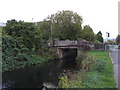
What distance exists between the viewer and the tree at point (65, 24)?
37.6 meters

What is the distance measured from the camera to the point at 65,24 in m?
37.8

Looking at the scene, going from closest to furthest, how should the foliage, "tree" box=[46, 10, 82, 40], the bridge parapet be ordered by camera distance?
the foliage < the bridge parapet < "tree" box=[46, 10, 82, 40]

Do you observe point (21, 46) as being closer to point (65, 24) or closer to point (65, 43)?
point (65, 43)

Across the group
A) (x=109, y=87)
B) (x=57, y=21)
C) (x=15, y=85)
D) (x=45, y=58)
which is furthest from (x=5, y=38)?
(x=109, y=87)

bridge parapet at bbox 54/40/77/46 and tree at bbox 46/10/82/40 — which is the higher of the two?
tree at bbox 46/10/82/40

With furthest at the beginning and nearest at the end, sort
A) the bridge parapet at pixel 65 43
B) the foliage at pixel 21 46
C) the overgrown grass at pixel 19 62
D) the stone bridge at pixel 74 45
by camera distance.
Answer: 1. the bridge parapet at pixel 65 43
2. the stone bridge at pixel 74 45
3. the foliage at pixel 21 46
4. the overgrown grass at pixel 19 62

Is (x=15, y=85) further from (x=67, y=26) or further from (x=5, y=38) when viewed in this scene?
(x=67, y=26)

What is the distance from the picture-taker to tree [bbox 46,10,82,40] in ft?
123

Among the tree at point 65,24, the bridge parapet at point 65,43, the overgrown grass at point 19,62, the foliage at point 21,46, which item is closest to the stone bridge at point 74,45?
the bridge parapet at point 65,43

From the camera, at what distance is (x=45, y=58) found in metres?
30.6

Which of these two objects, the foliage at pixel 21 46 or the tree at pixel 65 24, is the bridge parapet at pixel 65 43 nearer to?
the foliage at pixel 21 46

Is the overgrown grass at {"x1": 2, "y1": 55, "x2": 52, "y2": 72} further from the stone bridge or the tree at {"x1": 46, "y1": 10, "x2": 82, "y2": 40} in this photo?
the tree at {"x1": 46, "y1": 10, "x2": 82, "y2": 40}

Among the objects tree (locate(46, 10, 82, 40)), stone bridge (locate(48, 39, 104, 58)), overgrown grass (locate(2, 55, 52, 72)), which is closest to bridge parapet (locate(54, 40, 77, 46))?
stone bridge (locate(48, 39, 104, 58))

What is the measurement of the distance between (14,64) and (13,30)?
693 cm
